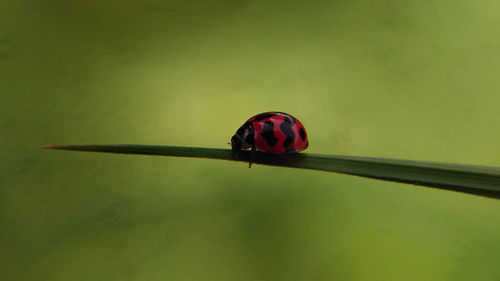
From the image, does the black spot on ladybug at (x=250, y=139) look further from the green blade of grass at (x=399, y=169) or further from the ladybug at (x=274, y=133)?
the green blade of grass at (x=399, y=169)

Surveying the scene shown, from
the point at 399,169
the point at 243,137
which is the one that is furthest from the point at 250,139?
the point at 399,169

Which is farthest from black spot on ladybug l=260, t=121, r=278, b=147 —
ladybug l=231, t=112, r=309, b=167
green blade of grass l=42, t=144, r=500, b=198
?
green blade of grass l=42, t=144, r=500, b=198

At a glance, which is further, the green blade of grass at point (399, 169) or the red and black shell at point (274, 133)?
the red and black shell at point (274, 133)

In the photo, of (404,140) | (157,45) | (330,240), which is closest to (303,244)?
(330,240)

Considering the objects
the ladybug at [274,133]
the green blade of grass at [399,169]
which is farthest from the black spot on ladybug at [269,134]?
the green blade of grass at [399,169]

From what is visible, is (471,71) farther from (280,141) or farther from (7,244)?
(7,244)

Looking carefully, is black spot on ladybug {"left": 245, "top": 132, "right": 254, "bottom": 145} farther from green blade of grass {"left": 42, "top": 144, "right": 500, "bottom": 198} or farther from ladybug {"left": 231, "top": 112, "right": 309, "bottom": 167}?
green blade of grass {"left": 42, "top": 144, "right": 500, "bottom": 198}

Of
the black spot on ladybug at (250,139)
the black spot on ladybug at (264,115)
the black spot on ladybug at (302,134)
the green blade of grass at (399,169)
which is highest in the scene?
the black spot on ladybug at (264,115)
